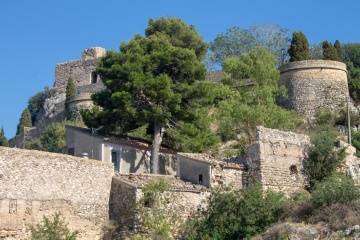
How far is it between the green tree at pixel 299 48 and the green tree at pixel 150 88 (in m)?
14.7

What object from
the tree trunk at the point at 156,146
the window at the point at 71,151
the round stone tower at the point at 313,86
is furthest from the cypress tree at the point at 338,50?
the window at the point at 71,151

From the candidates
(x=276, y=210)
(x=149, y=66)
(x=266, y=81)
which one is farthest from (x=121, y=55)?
(x=276, y=210)

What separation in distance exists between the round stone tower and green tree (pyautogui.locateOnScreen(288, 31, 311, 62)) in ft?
6.79

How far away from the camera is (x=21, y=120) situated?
57719 mm

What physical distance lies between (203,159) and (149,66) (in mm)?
7788

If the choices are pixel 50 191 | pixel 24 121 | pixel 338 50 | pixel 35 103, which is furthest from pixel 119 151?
pixel 35 103

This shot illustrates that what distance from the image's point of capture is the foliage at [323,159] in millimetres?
26906

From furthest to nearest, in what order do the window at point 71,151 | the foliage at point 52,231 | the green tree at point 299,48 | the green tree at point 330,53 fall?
the green tree at point 330,53 < the green tree at point 299,48 < the window at point 71,151 < the foliage at point 52,231

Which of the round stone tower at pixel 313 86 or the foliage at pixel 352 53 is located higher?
the foliage at pixel 352 53

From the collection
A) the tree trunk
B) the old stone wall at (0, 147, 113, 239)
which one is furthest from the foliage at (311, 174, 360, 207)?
the tree trunk

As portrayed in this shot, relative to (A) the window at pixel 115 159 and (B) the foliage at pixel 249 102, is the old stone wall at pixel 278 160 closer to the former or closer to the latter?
(B) the foliage at pixel 249 102

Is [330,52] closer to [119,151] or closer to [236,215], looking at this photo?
[119,151]

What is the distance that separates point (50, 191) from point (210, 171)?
6113 mm

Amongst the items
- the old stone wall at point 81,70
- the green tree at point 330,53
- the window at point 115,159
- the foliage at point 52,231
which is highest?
the old stone wall at point 81,70
